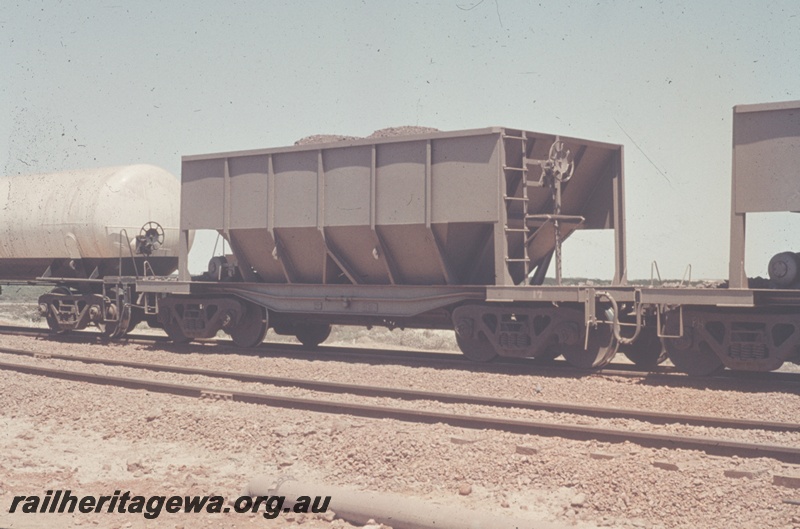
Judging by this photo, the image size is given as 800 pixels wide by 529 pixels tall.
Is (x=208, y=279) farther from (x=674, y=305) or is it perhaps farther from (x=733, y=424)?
(x=733, y=424)

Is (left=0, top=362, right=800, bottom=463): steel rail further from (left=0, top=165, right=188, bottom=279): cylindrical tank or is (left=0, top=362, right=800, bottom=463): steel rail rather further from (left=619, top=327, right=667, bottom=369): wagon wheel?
(left=0, top=165, right=188, bottom=279): cylindrical tank

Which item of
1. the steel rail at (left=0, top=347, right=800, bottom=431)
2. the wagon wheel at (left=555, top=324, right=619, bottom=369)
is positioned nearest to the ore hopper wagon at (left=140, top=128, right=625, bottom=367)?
the wagon wheel at (left=555, top=324, right=619, bottom=369)

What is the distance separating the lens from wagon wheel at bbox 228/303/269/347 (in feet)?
52.1

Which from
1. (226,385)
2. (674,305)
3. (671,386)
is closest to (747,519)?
(671,386)

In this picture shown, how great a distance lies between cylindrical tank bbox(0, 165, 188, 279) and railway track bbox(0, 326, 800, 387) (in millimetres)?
1860

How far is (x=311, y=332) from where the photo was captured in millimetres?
17094

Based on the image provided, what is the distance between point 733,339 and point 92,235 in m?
13.3

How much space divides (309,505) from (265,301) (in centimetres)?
991

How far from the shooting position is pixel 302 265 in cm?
1541

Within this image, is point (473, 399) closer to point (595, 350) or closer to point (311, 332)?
point (595, 350)

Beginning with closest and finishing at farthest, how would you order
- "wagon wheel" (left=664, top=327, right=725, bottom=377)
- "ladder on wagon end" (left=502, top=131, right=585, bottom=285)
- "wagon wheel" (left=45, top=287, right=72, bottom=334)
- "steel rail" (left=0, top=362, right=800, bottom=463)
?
1. "steel rail" (left=0, top=362, right=800, bottom=463)
2. "wagon wheel" (left=664, top=327, right=725, bottom=377)
3. "ladder on wagon end" (left=502, top=131, right=585, bottom=285)
4. "wagon wheel" (left=45, top=287, right=72, bottom=334)

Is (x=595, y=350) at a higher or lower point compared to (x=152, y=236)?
lower

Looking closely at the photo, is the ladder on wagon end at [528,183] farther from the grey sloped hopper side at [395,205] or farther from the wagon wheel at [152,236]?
the wagon wheel at [152,236]

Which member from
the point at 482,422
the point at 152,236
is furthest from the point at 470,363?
Answer: the point at 152,236
